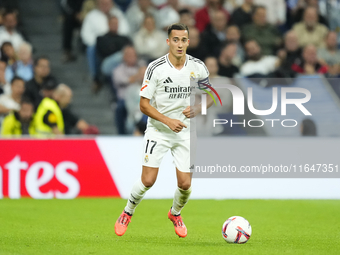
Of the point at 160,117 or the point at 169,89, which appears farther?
the point at 169,89

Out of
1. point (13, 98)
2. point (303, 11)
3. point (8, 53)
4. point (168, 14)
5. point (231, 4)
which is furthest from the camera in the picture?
point (231, 4)

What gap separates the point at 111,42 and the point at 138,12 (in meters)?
1.21

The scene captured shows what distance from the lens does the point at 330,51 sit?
13922 millimetres

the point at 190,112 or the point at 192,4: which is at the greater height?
the point at 192,4

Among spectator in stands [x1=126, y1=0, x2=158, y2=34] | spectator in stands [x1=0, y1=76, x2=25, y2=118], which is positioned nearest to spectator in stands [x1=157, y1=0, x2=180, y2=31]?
spectator in stands [x1=126, y1=0, x2=158, y2=34]

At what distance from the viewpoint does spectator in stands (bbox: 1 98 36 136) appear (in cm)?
1155

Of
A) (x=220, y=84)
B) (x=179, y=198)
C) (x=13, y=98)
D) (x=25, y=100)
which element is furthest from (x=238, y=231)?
(x=13, y=98)

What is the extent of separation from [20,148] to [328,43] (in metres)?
7.41

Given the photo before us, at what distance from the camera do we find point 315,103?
11555 millimetres

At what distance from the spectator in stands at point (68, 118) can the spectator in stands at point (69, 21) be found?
2766mm

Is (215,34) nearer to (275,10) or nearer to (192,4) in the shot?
(192,4)

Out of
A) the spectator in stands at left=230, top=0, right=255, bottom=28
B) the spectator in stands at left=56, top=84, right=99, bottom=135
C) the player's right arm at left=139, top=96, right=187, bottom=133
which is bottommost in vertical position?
the spectator in stands at left=56, top=84, right=99, bottom=135

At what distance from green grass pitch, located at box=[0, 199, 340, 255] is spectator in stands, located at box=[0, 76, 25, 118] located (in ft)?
7.71

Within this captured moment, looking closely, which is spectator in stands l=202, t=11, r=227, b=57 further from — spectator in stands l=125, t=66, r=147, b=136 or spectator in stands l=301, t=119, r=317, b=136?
spectator in stands l=301, t=119, r=317, b=136
